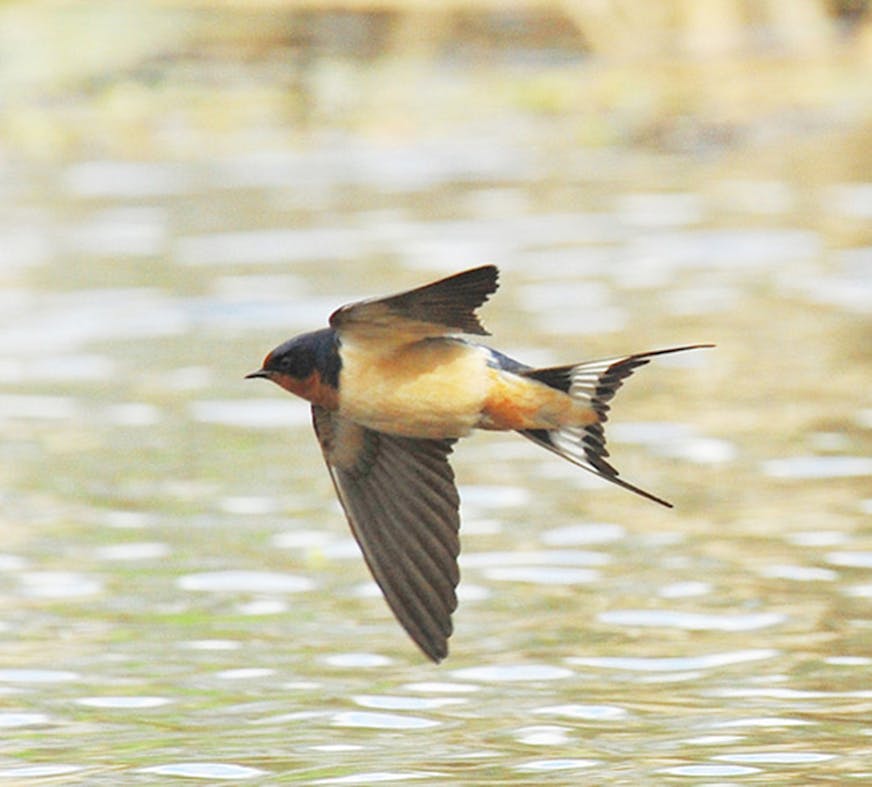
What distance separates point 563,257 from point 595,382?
7437 mm

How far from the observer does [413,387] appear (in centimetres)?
436

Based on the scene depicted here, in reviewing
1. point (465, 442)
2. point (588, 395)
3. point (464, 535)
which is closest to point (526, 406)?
point (588, 395)

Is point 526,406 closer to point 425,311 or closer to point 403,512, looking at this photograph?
point 425,311

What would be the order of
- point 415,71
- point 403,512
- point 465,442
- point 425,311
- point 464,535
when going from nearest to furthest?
point 425,311 < point 403,512 < point 464,535 < point 465,442 < point 415,71

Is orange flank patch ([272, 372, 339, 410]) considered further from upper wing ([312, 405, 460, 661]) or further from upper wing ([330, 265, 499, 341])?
upper wing ([312, 405, 460, 661])

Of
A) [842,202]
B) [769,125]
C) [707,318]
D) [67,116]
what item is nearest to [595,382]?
[707,318]

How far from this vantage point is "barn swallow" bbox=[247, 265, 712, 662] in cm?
426

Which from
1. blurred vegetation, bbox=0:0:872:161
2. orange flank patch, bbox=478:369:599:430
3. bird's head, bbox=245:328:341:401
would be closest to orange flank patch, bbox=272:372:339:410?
bird's head, bbox=245:328:341:401

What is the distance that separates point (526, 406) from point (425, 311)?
28 centimetres

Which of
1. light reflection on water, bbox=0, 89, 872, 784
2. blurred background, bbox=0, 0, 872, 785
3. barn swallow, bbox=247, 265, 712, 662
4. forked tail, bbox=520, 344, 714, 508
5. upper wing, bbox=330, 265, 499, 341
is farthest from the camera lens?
blurred background, bbox=0, 0, 872, 785

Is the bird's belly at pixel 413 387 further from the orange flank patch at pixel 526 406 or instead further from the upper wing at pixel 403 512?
the upper wing at pixel 403 512

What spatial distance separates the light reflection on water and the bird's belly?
621 mm

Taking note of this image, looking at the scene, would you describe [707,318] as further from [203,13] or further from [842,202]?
[203,13]

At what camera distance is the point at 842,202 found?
13117mm
